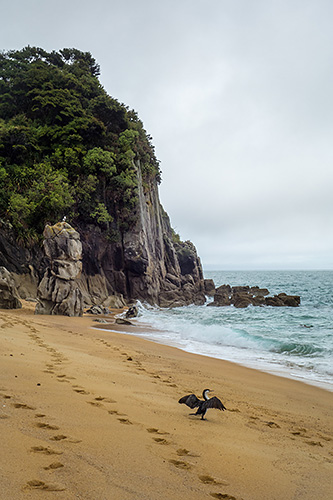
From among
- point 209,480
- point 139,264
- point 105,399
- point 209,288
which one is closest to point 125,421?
point 105,399

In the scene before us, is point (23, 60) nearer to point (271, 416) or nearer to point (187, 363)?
point (187, 363)

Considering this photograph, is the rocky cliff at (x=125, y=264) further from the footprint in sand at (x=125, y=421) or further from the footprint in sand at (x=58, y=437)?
the footprint in sand at (x=58, y=437)

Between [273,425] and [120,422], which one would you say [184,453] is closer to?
[120,422]

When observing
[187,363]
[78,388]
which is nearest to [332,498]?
[78,388]

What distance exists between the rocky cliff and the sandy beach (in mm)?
16186

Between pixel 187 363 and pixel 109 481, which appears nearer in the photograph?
pixel 109 481

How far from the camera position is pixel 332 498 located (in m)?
2.76

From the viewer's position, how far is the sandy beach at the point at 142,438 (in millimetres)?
2414

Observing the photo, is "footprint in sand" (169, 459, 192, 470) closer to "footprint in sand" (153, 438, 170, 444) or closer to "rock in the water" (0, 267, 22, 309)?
"footprint in sand" (153, 438, 170, 444)

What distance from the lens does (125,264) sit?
3147 cm

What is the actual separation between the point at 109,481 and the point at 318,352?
11.8 meters

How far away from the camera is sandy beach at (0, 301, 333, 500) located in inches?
95.0

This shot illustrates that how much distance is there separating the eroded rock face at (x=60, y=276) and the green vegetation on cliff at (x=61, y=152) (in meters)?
6.26

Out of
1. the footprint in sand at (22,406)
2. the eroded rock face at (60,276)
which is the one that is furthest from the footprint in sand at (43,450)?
the eroded rock face at (60,276)
